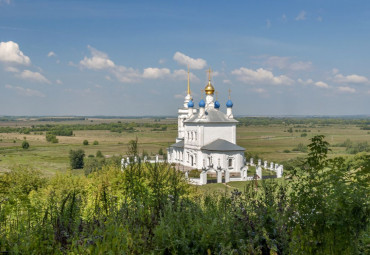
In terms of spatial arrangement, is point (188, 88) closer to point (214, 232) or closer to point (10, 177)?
point (10, 177)

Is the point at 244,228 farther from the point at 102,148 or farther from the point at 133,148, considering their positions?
the point at 102,148

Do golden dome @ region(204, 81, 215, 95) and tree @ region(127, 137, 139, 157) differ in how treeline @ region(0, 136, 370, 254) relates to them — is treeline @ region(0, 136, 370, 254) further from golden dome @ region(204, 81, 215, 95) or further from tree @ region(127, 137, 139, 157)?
golden dome @ region(204, 81, 215, 95)

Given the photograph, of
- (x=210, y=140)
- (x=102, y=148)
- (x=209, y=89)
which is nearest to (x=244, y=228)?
(x=210, y=140)

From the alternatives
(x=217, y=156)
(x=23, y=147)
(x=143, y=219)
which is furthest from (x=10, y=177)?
(x=23, y=147)

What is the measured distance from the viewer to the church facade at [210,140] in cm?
3556

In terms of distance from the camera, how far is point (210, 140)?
123 ft

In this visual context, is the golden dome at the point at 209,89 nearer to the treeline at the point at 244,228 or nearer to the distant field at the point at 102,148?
the distant field at the point at 102,148

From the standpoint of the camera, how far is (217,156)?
117ft

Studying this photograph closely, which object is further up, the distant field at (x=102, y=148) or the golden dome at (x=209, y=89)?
the golden dome at (x=209, y=89)

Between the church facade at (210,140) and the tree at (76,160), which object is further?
the tree at (76,160)

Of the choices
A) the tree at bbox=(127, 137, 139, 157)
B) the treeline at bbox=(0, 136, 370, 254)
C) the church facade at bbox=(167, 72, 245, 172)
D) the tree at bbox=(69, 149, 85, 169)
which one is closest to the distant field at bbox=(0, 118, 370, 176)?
the tree at bbox=(69, 149, 85, 169)

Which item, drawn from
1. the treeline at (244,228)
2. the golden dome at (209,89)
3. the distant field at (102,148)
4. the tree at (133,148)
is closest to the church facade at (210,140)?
the golden dome at (209,89)

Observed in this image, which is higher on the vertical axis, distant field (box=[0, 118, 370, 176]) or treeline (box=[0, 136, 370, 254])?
treeline (box=[0, 136, 370, 254])

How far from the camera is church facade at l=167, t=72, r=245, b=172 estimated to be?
3556 centimetres
